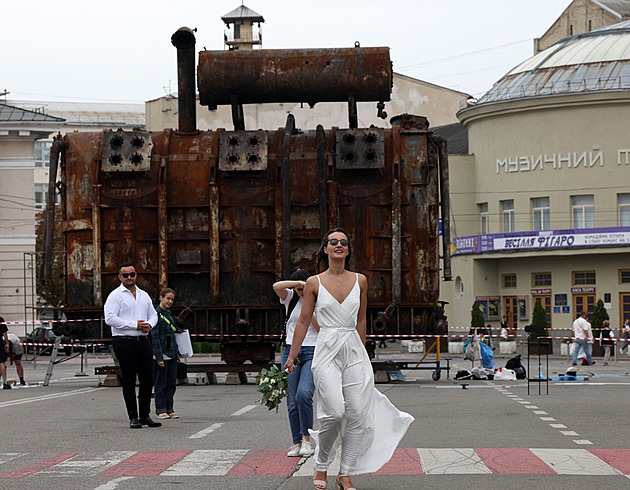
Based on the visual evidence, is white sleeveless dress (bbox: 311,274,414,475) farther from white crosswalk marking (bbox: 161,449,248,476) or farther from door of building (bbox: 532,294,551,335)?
door of building (bbox: 532,294,551,335)

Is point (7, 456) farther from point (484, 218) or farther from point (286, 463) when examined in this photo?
point (484, 218)

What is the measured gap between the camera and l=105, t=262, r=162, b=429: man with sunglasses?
1510cm

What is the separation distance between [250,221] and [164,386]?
8.14 m

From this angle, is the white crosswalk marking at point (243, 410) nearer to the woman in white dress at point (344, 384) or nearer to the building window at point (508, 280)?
the woman in white dress at point (344, 384)

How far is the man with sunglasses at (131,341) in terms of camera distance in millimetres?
15102

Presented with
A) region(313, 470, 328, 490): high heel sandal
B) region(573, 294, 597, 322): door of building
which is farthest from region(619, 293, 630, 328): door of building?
region(313, 470, 328, 490): high heel sandal

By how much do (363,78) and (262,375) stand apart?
1361 cm

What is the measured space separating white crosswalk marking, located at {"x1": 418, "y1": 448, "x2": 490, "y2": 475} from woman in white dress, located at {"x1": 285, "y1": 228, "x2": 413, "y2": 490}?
0.86m

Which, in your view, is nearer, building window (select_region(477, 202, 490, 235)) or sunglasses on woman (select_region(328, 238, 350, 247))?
sunglasses on woman (select_region(328, 238, 350, 247))

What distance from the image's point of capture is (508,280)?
6425 centimetres

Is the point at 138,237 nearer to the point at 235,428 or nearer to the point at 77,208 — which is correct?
the point at 77,208

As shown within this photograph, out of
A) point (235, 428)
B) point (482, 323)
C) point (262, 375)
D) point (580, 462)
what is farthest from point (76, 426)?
point (482, 323)

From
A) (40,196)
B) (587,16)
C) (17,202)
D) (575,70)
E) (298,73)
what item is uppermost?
(587,16)

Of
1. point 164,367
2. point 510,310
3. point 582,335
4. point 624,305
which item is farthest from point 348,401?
point 510,310
